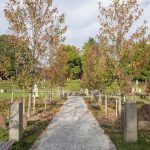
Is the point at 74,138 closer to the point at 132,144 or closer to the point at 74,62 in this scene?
the point at 132,144

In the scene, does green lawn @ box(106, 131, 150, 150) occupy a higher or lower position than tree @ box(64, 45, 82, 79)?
lower

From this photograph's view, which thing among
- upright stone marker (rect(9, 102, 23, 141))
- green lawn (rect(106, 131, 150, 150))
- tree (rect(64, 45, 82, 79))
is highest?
tree (rect(64, 45, 82, 79))

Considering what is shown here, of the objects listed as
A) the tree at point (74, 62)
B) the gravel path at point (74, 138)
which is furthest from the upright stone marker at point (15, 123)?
the tree at point (74, 62)

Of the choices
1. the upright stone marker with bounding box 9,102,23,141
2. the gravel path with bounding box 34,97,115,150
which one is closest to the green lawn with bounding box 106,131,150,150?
the gravel path with bounding box 34,97,115,150

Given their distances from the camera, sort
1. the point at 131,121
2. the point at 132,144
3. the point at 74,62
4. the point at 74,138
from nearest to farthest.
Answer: the point at 132,144
the point at 131,121
the point at 74,138
the point at 74,62

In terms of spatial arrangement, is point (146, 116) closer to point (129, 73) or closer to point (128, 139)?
point (129, 73)

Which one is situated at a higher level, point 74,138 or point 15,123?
point 15,123

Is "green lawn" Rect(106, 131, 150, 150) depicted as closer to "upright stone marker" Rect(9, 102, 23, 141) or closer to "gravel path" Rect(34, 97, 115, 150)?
"gravel path" Rect(34, 97, 115, 150)

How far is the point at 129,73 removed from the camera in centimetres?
2427

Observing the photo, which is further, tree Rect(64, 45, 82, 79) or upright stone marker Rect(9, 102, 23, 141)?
tree Rect(64, 45, 82, 79)

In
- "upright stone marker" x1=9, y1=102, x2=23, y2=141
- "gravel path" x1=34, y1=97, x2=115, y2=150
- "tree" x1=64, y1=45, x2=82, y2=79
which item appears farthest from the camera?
"tree" x1=64, y1=45, x2=82, y2=79

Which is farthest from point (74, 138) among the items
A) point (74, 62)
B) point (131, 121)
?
point (74, 62)

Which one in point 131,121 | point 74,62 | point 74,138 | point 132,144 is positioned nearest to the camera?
point 132,144

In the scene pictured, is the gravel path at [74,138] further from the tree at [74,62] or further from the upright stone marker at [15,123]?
the tree at [74,62]
